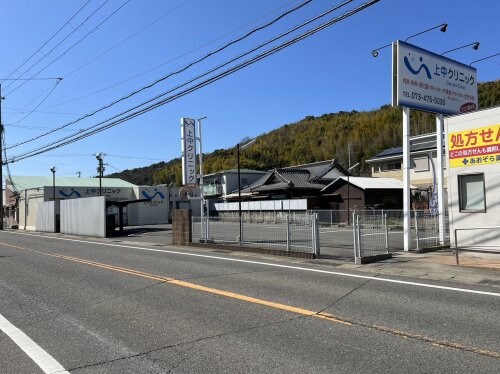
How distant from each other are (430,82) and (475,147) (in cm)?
379

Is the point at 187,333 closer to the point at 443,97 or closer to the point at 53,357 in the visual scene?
the point at 53,357

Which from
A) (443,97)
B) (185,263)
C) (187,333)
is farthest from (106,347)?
(443,97)

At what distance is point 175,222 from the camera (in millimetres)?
23219

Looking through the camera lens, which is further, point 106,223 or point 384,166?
point 384,166

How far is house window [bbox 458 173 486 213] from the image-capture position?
14.7 meters

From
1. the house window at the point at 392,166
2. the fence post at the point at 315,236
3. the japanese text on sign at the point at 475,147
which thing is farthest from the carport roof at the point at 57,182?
the japanese text on sign at the point at 475,147

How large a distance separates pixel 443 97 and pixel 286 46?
7.94 metres

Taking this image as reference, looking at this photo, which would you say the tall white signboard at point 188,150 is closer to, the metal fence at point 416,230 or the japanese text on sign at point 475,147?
the metal fence at point 416,230

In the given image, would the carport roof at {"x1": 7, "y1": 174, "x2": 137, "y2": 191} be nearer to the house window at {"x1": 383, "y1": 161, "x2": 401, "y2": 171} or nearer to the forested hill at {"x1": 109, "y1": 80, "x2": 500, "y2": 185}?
the house window at {"x1": 383, "y1": 161, "x2": 401, "y2": 171}

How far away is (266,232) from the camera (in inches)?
733

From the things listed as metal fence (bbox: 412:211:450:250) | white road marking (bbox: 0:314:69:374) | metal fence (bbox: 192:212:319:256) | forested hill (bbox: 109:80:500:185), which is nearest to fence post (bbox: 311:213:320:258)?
metal fence (bbox: 192:212:319:256)

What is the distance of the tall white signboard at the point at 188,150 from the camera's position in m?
26.4

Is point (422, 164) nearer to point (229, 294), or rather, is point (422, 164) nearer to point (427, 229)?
point (427, 229)

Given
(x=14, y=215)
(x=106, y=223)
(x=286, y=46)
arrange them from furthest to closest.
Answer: (x=14, y=215)
(x=106, y=223)
(x=286, y=46)
